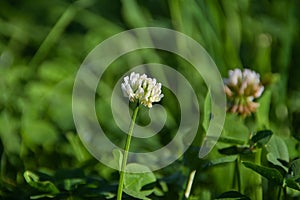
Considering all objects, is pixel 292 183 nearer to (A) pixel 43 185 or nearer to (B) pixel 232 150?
(B) pixel 232 150

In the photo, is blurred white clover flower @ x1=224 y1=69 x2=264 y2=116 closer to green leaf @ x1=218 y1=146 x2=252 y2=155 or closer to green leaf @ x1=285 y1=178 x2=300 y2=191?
green leaf @ x1=218 y1=146 x2=252 y2=155

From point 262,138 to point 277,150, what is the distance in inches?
1.5

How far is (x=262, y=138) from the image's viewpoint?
892 mm

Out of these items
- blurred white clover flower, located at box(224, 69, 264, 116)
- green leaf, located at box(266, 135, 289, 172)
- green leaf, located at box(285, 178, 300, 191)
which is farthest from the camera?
blurred white clover flower, located at box(224, 69, 264, 116)

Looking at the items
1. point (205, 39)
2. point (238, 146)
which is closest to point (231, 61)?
point (205, 39)

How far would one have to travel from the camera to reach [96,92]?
4.72ft

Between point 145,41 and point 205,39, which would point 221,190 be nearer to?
point 205,39

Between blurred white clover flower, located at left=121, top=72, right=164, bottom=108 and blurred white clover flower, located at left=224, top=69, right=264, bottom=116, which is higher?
blurred white clover flower, located at left=224, top=69, right=264, bottom=116

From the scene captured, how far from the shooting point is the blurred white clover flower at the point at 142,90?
2.65 feet

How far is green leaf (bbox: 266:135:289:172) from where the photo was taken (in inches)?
35.1

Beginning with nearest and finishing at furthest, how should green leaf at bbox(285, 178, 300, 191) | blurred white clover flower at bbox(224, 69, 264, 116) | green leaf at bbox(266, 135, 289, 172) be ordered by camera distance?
1. green leaf at bbox(285, 178, 300, 191)
2. green leaf at bbox(266, 135, 289, 172)
3. blurred white clover flower at bbox(224, 69, 264, 116)

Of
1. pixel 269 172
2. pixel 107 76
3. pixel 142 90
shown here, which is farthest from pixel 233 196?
pixel 107 76

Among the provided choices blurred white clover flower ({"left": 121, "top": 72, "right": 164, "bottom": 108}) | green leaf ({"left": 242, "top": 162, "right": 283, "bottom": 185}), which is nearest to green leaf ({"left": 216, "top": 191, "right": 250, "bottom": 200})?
green leaf ({"left": 242, "top": 162, "right": 283, "bottom": 185})

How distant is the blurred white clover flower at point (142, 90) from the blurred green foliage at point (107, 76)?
141 mm
